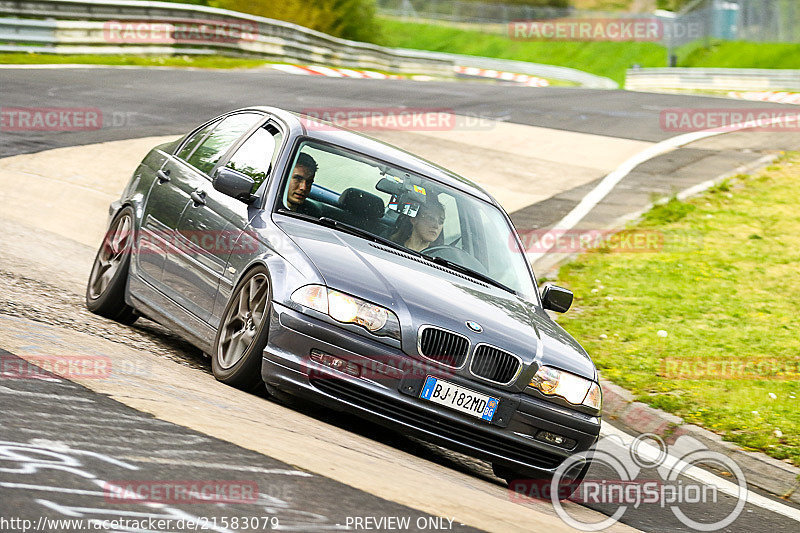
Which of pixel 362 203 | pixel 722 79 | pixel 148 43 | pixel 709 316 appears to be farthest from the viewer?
pixel 722 79

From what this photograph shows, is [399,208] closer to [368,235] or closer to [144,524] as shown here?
[368,235]

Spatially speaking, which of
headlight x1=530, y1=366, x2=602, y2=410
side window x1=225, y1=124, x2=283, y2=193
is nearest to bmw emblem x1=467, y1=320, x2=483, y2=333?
headlight x1=530, y1=366, x2=602, y2=410

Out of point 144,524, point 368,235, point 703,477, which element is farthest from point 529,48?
point 144,524

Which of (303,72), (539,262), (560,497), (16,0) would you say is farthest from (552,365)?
(303,72)

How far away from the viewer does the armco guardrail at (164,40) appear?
26.5 meters

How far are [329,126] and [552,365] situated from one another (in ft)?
8.28

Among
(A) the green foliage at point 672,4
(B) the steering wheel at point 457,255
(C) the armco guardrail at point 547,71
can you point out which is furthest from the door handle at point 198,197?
(A) the green foliage at point 672,4

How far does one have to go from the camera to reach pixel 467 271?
7414 millimetres

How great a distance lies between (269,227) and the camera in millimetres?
6965

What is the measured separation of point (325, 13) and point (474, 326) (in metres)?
54.7

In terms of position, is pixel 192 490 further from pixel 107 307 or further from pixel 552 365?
pixel 107 307

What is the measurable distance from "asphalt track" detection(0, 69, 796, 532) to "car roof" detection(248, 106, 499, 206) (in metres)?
1.69

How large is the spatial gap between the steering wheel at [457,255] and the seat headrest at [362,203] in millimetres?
382

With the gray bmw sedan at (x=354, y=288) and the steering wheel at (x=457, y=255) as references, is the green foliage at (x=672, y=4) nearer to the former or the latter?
the gray bmw sedan at (x=354, y=288)
